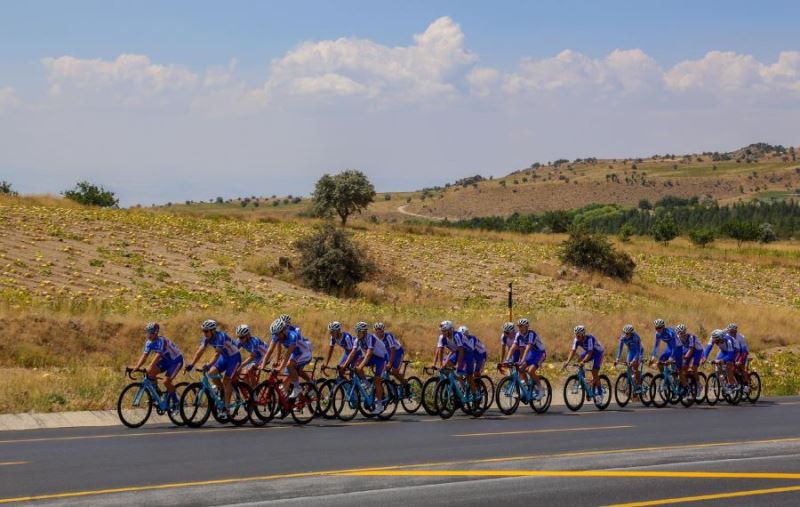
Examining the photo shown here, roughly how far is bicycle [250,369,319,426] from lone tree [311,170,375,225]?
5703 cm

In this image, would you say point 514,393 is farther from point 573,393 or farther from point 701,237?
point 701,237

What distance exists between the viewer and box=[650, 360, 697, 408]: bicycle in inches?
920

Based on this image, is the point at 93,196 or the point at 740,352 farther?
the point at 93,196

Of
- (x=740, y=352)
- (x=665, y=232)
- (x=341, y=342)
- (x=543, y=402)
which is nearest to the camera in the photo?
(x=341, y=342)

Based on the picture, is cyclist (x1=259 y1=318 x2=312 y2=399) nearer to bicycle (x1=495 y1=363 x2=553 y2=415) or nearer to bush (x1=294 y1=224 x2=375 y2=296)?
bicycle (x1=495 y1=363 x2=553 y2=415)

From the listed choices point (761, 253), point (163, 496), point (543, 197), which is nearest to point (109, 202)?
point (761, 253)

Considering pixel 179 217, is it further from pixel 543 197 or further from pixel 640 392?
pixel 543 197

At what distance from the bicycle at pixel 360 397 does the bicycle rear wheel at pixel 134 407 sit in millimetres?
3630

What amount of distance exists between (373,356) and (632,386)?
716 cm

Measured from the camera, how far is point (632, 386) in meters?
23.1

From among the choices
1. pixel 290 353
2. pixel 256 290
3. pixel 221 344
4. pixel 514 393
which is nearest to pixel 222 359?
pixel 221 344

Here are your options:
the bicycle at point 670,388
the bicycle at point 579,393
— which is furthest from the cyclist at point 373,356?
the bicycle at point 670,388

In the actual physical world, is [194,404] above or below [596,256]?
below

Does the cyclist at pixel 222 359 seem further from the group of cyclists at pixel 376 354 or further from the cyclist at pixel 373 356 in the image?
the cyclist at pixel 373 356
